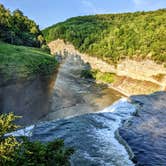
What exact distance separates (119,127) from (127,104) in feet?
50.4

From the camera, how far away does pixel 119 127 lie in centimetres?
3906

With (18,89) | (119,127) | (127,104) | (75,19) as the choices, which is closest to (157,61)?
(127,104)

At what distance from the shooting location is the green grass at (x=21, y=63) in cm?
6386

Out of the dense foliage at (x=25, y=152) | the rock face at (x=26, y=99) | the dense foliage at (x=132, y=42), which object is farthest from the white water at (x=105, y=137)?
the dense foliage at (x=132, y=42)

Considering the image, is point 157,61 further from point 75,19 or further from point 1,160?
point 75,19

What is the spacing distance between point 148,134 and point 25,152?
23.1 metres

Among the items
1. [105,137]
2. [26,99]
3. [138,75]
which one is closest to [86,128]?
[105,137]

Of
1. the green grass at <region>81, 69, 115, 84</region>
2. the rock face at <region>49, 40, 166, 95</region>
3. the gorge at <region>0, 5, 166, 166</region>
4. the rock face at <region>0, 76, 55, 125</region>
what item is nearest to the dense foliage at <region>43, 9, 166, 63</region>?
the gorge at <region>0, 5, 166, 166</region>

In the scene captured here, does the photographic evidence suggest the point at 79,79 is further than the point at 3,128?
Yes

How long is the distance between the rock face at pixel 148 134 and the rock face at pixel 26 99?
13.2 meters

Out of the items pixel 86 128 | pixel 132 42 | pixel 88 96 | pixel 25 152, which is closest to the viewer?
pixel 25 152

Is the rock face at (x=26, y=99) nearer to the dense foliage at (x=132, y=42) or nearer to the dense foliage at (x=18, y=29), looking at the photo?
the dense foliage at (x=18, y=29)

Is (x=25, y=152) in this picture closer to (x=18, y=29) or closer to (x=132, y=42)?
(x=132, y=42)

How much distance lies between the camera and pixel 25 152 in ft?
53.4
